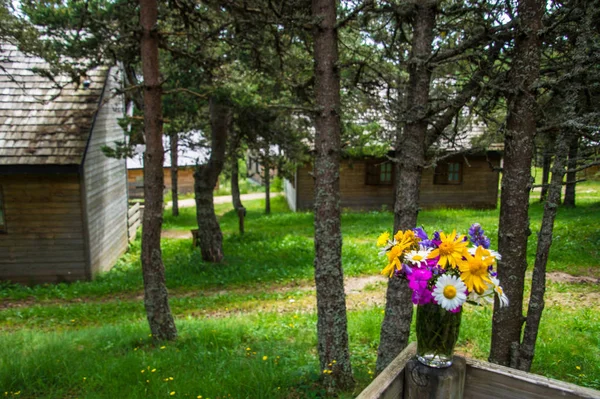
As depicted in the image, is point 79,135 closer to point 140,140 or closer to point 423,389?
point 140,140

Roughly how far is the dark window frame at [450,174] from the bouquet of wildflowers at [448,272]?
76.7 feet

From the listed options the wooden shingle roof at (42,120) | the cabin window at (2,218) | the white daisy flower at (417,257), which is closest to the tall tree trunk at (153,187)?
the wooden shingle roof at (42,120)

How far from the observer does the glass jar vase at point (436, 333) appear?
88.2 inches

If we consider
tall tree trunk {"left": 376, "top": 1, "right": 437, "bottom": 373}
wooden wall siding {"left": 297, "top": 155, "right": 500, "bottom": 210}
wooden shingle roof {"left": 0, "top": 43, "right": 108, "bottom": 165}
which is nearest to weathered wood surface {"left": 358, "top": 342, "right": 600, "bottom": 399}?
tall tree trunk {"left": 376, "top": 1, "right": 437, "bottom": 373}

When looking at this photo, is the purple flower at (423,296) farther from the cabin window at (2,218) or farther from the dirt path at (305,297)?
the cabin window at (2,218)

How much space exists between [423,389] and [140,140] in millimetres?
15842

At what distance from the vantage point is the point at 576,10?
3.91m

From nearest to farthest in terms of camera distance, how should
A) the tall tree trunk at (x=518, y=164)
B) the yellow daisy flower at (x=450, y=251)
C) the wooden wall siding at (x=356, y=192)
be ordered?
the yellow daisy flower at (x=450, y=251)
the tall tree trunk at (x=518, y=164)
the wooden wall siding at (x=356, y=192)

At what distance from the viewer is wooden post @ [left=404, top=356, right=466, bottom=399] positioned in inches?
89.3

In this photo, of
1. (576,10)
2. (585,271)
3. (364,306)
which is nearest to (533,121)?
(576,10)

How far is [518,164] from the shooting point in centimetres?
384

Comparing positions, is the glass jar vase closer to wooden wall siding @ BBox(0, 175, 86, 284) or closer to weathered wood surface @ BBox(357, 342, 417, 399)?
weathered wood surface @ BBox(357, 342, 417, 399)

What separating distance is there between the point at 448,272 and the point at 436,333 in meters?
0.32

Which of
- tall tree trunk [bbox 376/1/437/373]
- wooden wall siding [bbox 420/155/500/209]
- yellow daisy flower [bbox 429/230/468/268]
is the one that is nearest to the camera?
yellow daisy flower [bbox 429/230/468/268]
